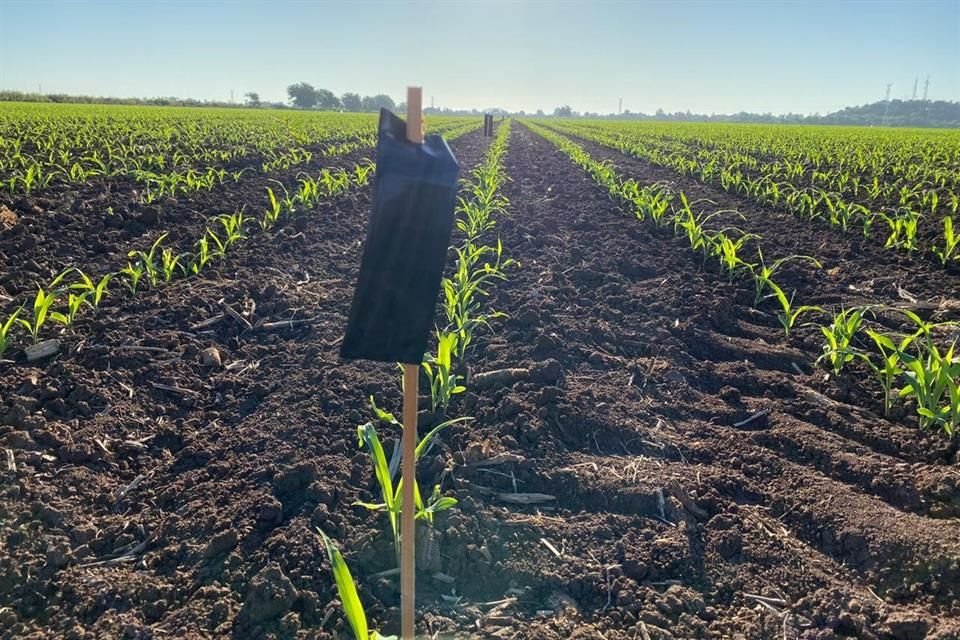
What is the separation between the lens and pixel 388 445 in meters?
2.80

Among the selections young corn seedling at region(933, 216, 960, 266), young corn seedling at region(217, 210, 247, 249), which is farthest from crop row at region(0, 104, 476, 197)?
young corn seedling at region(933, 216, 960, 266)

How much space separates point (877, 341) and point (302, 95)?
10724 cm

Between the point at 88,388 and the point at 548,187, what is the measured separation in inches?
355

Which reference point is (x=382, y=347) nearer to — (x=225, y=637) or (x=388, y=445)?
(x=225, y=637)

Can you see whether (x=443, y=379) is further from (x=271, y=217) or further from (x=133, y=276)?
(x=271, y=217)

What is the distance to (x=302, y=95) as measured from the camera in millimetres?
98125

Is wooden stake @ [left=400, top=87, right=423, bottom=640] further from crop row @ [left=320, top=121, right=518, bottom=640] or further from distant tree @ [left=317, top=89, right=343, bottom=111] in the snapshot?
distant tree @ [left=317, top=89, right=343, bottom=111]

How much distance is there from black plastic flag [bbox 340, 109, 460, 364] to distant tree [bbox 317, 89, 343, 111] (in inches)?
4213

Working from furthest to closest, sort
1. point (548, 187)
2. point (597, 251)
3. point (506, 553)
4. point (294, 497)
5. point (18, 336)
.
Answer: point (548, 187) < point (597, 251) < point (18, 336) < point (294, 497) < point (506, 553)

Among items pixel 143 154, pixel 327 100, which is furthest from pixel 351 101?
pixel 143 154

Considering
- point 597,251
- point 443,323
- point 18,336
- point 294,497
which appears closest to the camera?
point 294,497

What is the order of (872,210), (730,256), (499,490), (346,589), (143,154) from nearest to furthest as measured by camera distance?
(346,589) → (499,490) → (730,256) → (872,210) → (143,154)

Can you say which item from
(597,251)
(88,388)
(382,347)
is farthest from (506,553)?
(597,251)

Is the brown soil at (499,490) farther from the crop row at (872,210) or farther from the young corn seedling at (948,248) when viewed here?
the crop row at (872,210)
